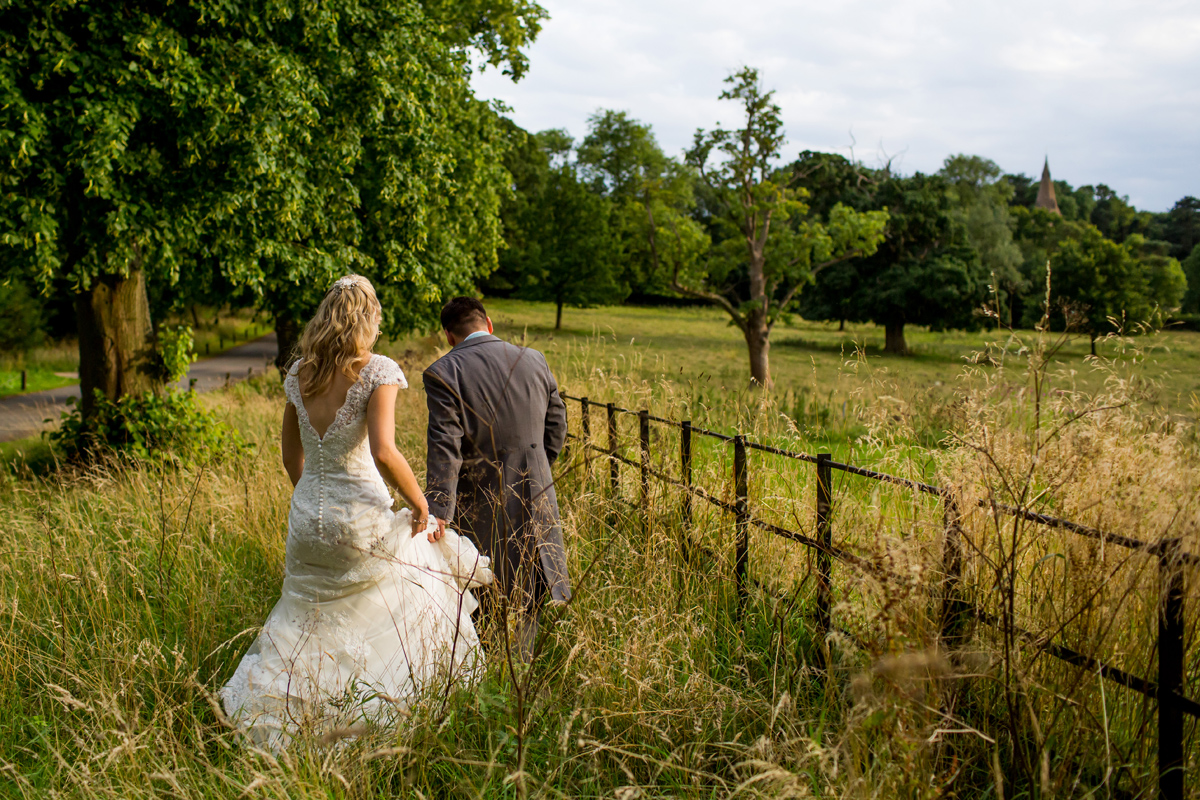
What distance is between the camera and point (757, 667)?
336cm

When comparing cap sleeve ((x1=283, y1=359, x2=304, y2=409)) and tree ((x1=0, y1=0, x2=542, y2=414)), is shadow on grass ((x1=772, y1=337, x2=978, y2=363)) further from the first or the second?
cap sleeve ((x1=283, y1=359, x2=304, y2=409))

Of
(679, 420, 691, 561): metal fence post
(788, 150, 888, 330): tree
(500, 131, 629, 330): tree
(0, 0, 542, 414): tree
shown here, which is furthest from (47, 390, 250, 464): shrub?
(500, 131, 629, 330): tree

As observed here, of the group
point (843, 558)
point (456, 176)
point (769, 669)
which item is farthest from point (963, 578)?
point (456, 176)

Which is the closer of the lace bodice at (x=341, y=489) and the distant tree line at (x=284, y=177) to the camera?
the lace bodice at (x=341, y=489)

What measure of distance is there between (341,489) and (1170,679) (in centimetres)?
314

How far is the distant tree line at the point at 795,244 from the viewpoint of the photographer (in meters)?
19.9

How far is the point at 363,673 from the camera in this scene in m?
3.39

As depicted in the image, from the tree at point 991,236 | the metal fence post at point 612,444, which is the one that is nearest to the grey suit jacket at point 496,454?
the metal fence post at point 612,444

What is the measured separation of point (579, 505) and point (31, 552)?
3.39m

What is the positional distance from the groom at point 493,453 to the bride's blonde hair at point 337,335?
435 mm

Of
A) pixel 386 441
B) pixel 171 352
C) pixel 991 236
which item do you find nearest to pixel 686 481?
pixel 386 441

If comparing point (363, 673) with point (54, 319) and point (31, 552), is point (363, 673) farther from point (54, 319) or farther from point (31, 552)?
point (54, 319)

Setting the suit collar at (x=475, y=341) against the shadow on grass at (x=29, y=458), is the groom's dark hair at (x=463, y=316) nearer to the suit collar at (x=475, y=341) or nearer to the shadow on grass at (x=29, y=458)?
the suit collar at (x=475, y=341)

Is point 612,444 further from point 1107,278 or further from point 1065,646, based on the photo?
point 1107,278
